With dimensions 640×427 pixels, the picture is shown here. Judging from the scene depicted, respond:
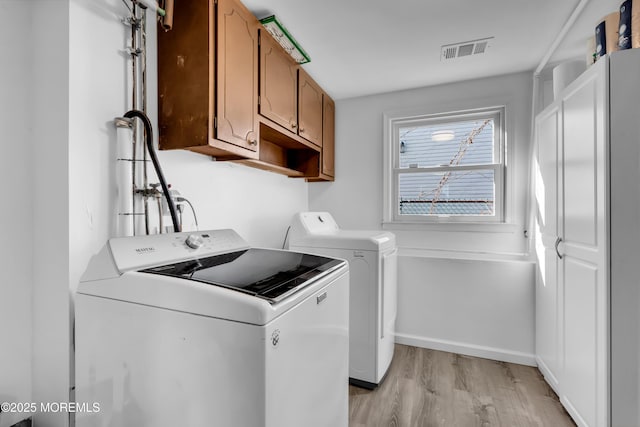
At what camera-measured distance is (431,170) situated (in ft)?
9.11

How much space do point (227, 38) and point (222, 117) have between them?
0.40m

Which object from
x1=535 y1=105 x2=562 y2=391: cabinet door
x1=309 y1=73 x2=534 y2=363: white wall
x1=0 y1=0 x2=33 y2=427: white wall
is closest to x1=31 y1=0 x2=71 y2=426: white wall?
x1=0 y1=0 x2=33 y2=427: white wall

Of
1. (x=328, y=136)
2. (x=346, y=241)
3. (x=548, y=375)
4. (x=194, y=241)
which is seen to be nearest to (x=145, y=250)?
(x=194, y=241)

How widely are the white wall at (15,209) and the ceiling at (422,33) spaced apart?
3.31 feet

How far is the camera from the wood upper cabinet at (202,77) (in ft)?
4.32

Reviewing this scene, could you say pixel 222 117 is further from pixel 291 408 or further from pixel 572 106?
pixel 572 106

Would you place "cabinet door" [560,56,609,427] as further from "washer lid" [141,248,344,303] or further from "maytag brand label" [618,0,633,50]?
"washer lid" [141,248,344,303]

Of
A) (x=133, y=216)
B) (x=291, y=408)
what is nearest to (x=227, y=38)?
(x=133, y=216)

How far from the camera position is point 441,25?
1766 mm

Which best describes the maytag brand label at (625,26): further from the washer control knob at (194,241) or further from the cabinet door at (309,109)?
the washer control knob at (194,241)

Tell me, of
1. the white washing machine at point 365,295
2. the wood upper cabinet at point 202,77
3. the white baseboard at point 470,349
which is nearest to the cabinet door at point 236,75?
the wood upper cabinet at point 202,77

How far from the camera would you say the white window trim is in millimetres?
2486

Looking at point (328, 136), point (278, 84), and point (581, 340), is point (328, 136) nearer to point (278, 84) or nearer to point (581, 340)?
point (278, 84)

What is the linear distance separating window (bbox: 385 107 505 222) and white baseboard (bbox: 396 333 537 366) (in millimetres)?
1068
